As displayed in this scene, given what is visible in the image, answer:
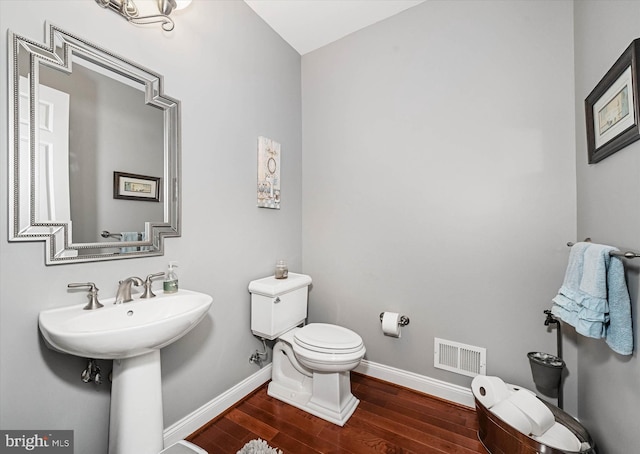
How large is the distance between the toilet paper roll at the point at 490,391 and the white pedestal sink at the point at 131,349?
1.49 meters

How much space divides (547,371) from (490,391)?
306mm

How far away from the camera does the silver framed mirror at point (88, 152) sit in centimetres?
100

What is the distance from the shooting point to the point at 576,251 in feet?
4.09

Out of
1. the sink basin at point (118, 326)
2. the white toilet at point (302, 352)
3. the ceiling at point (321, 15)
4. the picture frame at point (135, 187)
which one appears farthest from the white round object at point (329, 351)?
the ceiling at point (321, 15)

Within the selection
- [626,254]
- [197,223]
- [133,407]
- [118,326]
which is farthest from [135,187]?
[626,254]

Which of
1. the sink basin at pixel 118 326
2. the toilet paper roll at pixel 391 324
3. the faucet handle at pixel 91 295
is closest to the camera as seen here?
the sink basin at pixel 118 326

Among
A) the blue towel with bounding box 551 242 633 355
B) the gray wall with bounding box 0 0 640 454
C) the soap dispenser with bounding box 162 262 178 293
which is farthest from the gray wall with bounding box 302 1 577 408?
the soap dispenser with bounding box 162 262 178 293

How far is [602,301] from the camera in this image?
1.05m

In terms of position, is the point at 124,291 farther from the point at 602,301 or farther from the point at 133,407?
the point at 602,301

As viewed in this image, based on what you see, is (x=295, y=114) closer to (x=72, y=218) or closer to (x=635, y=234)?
(x=72, y=218)

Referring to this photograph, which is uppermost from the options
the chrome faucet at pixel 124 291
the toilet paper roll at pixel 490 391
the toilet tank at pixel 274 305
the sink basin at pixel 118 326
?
the chrome faucet at pixel 124 291

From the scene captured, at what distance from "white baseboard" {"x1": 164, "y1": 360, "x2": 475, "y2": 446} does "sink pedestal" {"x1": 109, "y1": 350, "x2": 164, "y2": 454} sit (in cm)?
36

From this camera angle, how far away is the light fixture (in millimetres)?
1217

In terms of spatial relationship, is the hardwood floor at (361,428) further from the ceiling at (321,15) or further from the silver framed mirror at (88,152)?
the ceiling at (321,15)
